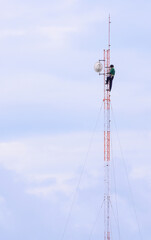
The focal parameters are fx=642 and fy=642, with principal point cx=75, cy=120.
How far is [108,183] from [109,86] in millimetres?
9231

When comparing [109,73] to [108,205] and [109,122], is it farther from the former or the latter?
[108,205]

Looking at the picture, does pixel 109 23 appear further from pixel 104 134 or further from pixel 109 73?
pixel 104 134

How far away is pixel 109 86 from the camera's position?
61.3m

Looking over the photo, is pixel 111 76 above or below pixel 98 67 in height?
below

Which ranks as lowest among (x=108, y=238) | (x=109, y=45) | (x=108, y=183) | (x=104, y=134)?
(x=108, y=238)

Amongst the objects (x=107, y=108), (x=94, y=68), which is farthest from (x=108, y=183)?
(x=94, y=68)

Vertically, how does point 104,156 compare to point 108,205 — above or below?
above

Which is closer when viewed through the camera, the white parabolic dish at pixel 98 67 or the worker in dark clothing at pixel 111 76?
the worker in dark clothing at pixel 111 76

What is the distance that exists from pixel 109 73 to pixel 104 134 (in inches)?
232

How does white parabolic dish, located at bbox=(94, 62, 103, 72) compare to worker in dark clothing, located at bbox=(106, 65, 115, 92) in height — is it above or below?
above

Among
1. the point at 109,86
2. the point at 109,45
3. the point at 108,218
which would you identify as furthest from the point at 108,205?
the point at 109,45

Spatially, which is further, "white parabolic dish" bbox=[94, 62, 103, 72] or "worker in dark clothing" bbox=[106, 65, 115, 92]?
"white parabolic dish" bbox=[94, 62, 103, 72]

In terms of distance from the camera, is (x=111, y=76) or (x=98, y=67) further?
(x=98, y=67)

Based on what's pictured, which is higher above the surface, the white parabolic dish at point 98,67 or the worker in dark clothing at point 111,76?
the white parabolic dish at point 98,67
